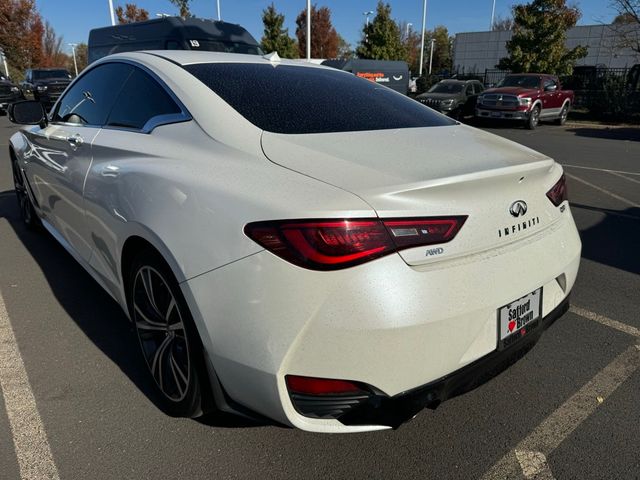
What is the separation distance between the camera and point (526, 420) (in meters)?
2.30

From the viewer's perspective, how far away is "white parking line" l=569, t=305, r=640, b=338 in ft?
10.3

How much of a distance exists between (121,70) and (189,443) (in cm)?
213

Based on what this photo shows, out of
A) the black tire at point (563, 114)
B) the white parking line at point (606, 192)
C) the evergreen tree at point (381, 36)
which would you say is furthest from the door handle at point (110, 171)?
the evergreen tree at point (381, 36)

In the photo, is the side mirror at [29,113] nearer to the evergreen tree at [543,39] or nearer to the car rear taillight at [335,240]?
the car rear taillight at [335,240]

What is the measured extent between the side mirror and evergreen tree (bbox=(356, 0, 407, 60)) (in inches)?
1192

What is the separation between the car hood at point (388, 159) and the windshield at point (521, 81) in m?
17.1

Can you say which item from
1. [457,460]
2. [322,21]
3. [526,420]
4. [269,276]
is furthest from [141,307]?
[322,21]

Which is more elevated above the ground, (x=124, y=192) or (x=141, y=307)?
(x=124, y=192)

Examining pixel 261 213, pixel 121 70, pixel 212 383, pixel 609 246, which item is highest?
pixel 121 70

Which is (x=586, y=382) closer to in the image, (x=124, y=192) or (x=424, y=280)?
(x=424, y=280)

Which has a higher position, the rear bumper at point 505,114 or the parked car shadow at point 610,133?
the rear bumper at point 505,114

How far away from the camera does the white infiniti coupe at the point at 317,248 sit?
1.59 metres

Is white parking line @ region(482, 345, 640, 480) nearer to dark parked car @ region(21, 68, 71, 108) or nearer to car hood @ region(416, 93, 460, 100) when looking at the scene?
car hood @ region(416, 93, 460, 100)

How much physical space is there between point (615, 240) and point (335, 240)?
4.38 metres
